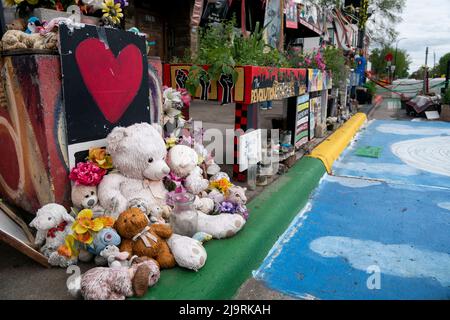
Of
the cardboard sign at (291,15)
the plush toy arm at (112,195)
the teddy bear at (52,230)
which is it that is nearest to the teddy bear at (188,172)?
the plush toy arm at (112,195)

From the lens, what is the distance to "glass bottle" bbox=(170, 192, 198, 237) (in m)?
2.73

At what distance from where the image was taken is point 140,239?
7.68ft

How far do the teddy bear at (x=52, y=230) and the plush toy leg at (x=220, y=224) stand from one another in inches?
38.5

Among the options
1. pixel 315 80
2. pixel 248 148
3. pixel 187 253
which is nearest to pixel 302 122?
pixel 315 80

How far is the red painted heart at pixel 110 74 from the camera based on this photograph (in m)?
2.74

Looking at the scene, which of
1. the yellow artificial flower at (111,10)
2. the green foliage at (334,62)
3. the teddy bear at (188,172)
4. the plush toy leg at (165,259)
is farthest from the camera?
the green foliage at (334,62)

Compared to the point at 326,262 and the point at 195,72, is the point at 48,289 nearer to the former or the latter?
the point at 326,262

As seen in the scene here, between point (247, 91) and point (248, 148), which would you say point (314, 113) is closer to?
point (248, 148)

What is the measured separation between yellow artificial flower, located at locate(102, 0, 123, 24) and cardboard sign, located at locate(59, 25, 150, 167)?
155 mm

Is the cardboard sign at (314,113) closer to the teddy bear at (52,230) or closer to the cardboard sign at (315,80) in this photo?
the cardboard sign at (315,80)

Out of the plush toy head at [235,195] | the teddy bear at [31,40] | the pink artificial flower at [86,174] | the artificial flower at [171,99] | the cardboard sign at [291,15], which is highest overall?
the cardboard sign at [291,15]

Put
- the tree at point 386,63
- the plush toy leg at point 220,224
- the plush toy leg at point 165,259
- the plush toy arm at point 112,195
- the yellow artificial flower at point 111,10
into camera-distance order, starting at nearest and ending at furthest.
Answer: the plush toy leg at point 165,259 → the plush toy arm at point 112,195 → the plush toy leg at point 220,224 → the yellow artificial flower at point 111,10 → the tree at point 386,63

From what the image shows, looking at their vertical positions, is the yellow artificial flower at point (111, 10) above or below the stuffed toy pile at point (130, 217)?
above

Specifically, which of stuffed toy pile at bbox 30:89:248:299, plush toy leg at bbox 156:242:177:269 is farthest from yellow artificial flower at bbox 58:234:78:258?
plush toy leg at bbox 156:242:177:269
